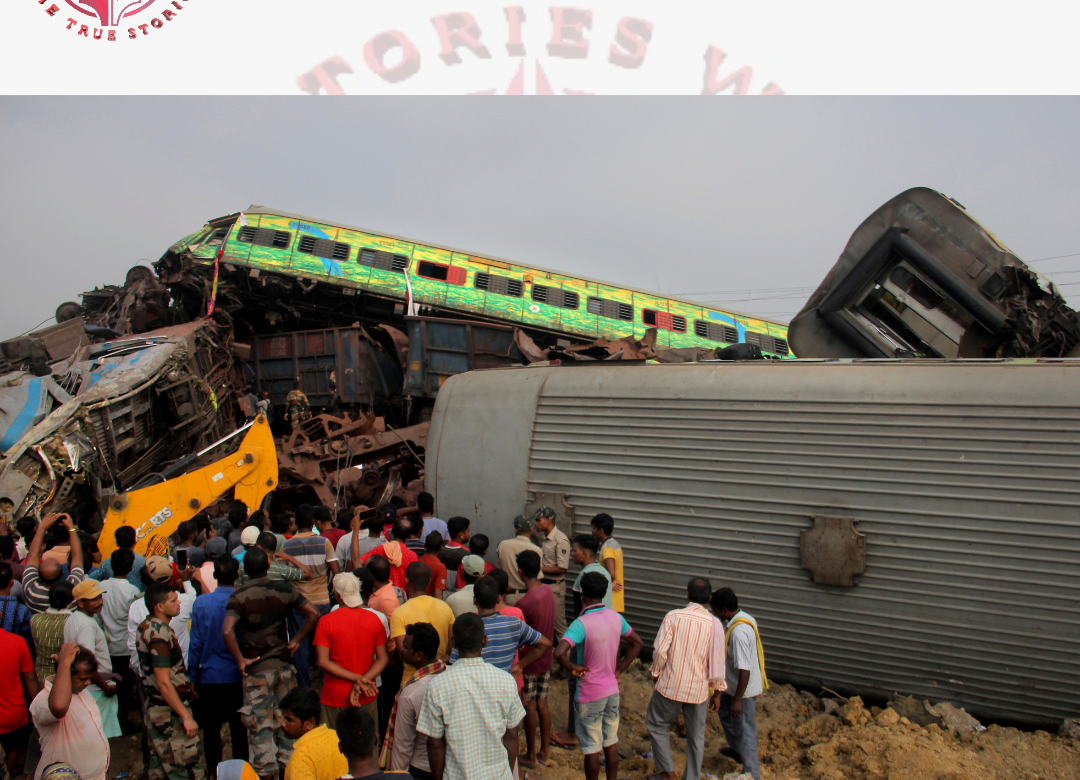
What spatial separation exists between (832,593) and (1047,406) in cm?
225

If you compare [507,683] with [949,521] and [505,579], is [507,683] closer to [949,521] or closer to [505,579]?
[505,579]

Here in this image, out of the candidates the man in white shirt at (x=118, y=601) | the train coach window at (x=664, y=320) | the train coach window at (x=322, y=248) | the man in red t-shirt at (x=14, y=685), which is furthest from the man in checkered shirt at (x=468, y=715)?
the train coach window at (x=664, y=320)

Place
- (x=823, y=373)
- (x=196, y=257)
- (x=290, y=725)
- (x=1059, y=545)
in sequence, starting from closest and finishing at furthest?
(x=290, y=725) < (x=1059, y=545) < (x=823, y=373) < (x=196, y=257)

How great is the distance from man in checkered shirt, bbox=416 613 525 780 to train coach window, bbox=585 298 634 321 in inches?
684

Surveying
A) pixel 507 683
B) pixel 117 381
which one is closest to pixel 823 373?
pixel 507 683

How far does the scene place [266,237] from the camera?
59.3ft

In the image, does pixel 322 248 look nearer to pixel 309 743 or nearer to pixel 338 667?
pixel 338 667

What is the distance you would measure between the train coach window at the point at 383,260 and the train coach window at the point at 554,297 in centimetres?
379

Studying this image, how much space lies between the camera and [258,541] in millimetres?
5309

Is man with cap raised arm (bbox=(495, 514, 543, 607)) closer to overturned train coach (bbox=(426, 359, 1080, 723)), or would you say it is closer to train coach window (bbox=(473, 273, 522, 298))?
overturned train coach (bbox=(426, 359, 1080, 723))

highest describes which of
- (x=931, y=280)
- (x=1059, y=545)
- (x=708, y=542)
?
(x=931, y=280)

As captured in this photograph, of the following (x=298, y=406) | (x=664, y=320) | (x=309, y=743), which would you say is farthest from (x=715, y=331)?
(x=309, y=743)

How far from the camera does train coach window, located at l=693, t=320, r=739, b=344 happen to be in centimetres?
2180

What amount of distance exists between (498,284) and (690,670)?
1581 centimetres
